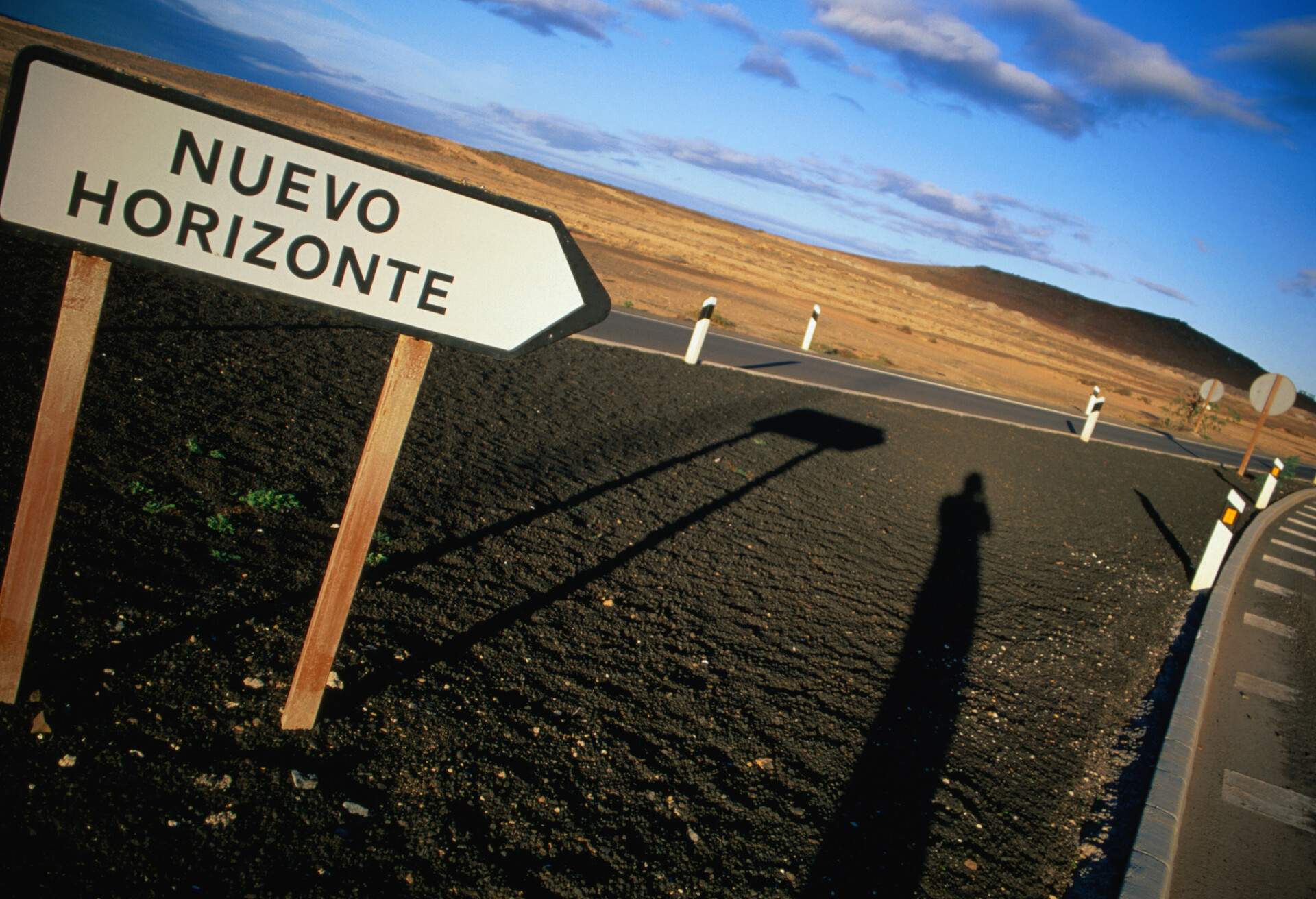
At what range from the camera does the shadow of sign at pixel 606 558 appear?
3.12 metres

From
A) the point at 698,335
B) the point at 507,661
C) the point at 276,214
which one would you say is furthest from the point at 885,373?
the point at 276,214

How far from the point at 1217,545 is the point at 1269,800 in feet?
15.2

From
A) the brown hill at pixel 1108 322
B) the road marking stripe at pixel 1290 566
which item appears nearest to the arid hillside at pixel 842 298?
the brown hill at pixel 1108 322

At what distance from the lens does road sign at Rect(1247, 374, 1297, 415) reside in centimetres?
1759

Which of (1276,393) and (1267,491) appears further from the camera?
(1276,393)

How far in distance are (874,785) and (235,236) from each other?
324 centimetres

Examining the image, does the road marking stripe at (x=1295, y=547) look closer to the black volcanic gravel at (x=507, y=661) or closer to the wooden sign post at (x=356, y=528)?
the black volcanic gravel at (x=507, y=661)

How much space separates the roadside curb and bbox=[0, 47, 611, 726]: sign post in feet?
11.0

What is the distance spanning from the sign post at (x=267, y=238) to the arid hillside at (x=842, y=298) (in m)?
4.49

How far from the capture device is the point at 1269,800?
14.3 feet

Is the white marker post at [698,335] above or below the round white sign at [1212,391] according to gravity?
below

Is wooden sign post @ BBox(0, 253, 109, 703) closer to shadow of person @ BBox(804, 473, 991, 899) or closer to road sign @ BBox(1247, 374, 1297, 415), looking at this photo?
shadow of person @ BBox(804, 473, 991, 899)

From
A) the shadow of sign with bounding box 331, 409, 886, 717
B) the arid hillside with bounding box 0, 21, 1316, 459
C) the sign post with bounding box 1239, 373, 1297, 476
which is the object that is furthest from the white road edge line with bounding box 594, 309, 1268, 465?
the shadow of sign with bounding box 331, 409, 886, 717

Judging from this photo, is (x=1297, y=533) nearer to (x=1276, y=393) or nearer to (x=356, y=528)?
(x=1276, y=393)
